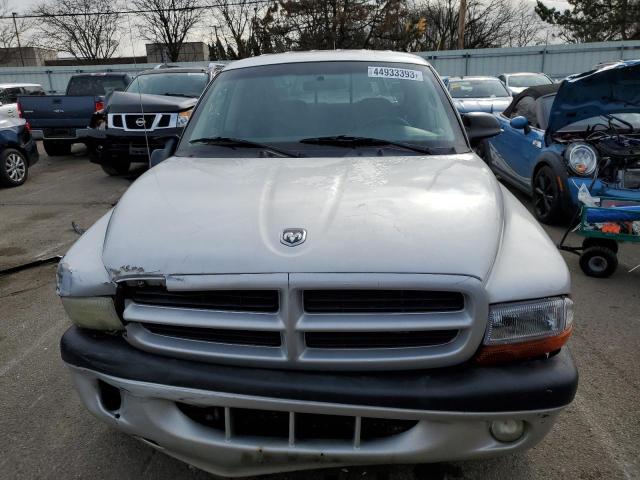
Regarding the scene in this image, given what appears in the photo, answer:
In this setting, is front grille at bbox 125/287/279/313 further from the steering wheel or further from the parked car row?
the parked car row

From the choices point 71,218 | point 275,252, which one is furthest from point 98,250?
point 71,218

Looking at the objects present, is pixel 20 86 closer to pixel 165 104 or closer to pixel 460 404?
pixel 165 104

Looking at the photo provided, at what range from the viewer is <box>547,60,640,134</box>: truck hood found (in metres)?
4.94

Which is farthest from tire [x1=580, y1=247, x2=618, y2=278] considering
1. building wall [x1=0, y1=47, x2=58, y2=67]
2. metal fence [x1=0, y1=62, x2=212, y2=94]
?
building wall [x1=0, y1=47, x2=58, y2=67]

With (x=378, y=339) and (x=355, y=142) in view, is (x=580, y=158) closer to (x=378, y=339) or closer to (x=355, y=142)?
(x=355, y=142)

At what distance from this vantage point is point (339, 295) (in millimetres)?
1766

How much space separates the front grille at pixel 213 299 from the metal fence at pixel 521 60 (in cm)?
2355

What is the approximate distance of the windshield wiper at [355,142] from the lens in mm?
2891

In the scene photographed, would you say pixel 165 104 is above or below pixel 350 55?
below

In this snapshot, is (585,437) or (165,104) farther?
(165,104)

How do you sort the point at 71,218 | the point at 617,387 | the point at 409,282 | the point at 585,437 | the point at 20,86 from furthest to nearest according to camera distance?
the point at 20,86
the point at 71,218
the point at 617,387
the point at 585,437
the point at 409,282

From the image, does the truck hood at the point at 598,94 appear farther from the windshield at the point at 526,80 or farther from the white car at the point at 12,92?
the white car at the point at 12,92

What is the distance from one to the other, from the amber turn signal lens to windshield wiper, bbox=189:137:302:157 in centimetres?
153

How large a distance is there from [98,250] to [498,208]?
66.4 inches
